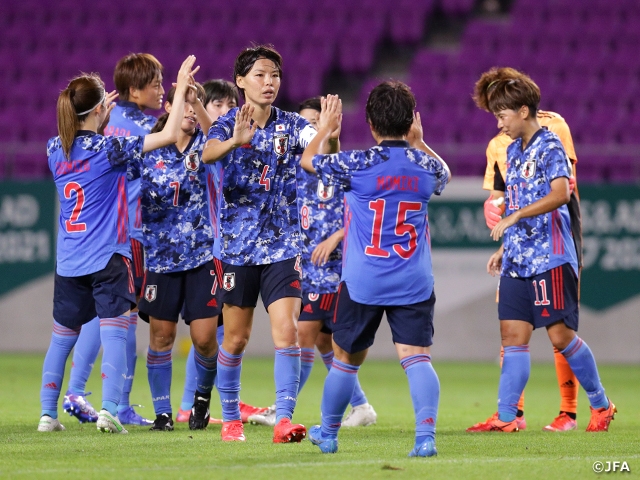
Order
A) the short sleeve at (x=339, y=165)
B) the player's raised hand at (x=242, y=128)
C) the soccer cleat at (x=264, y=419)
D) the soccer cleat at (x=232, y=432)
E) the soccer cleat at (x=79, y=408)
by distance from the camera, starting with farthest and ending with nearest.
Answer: the soccer cleat at (x=264, y=419) < the soccer cleat at (x=79, y=408) < the soccer cleat at (x=232, y=432) < the player's raised hand at (x=242, y=128) < the short sleeve at (x=339, y=165)

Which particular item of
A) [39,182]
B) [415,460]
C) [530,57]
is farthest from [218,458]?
[530,57]

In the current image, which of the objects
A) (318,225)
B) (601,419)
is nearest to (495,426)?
(601,419)

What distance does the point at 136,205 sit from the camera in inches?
268

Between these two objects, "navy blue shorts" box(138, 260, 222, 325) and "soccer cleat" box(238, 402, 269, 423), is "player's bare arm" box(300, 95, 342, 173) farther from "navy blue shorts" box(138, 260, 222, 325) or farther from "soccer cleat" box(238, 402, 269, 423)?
"soccer cleat" box(238, 402, 269, 423)

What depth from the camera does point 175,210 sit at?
625 cm

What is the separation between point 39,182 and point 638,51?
8.58 metres

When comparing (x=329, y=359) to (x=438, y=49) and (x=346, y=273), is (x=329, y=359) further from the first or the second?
(x=438, y=49)

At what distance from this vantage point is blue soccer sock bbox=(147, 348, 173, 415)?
619cm

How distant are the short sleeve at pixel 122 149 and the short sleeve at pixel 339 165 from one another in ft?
4.39

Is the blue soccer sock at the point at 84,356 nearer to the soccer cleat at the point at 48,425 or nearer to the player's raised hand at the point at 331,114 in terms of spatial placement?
the soccer cleat at the point at 48,425

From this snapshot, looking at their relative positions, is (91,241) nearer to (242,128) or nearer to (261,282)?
(261,282)

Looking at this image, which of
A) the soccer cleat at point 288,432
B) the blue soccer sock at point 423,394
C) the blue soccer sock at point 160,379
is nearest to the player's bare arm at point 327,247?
the soccer cleat at point 288,432

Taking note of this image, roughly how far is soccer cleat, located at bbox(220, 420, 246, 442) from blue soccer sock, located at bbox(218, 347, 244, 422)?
0.03 m

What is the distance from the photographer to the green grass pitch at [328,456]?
4.34 m
